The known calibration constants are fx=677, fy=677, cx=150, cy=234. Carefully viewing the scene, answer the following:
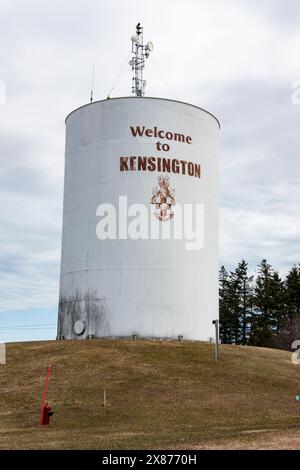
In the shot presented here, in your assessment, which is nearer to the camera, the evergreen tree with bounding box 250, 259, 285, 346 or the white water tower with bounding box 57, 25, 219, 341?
the white water tower with bounding box 57, 25, 219, 341

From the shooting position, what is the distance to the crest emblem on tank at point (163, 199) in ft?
119

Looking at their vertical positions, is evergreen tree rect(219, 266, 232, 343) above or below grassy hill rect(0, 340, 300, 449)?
above

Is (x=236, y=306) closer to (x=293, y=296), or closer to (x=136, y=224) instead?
(x=293, y=296)

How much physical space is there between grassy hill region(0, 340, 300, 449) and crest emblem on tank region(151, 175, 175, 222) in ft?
22.2

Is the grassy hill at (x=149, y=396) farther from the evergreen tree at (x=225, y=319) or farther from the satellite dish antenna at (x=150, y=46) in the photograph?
the evergreen tree at (x=225, y=319)

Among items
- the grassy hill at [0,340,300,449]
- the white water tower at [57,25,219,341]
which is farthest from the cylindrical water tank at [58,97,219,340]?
the grassy hill at [0,340,300,449]

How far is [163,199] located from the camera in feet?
120

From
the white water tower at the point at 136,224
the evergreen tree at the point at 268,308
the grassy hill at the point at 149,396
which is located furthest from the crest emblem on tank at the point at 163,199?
the evergreen tree at the point at 268,308

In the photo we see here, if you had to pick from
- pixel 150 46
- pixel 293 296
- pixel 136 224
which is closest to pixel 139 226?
pixel 136 224

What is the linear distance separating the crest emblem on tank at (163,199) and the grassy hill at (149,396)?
677cm

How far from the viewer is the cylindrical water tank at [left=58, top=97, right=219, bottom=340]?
3581 cm

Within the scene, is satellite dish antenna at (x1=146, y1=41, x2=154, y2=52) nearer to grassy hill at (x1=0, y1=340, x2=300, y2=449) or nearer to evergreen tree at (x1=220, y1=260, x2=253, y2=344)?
grassy hill at (x1=0, y1=340, x2=300, y2=449)

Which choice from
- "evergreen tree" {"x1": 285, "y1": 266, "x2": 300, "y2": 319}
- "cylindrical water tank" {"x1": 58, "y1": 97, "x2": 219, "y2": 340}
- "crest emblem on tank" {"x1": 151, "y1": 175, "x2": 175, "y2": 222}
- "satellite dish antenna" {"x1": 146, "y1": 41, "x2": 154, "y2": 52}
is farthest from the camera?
"evergreen tree" {"x1": 285, "y1": 266, "x2": 300, "y2": 319}

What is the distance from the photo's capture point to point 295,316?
6669cm
